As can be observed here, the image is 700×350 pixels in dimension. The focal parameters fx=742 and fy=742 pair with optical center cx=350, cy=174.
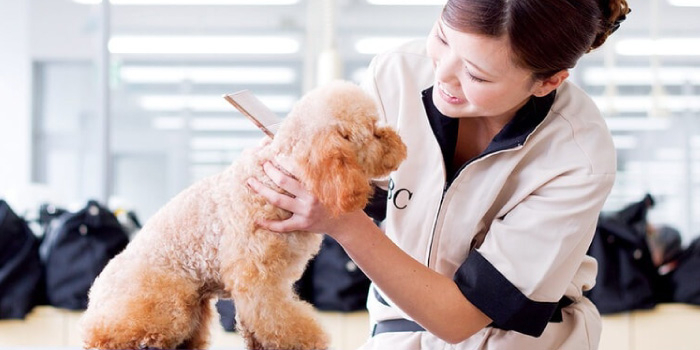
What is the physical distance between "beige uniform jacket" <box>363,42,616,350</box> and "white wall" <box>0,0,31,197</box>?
365 centimetres

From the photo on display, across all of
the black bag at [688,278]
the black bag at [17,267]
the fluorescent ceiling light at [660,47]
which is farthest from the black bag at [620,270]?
the black bag at [17,267]

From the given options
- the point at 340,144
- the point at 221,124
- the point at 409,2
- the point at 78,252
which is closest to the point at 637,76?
the point at 409,2

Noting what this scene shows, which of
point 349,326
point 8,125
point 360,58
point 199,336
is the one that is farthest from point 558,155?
point 8,125

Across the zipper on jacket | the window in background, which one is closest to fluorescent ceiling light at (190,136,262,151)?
the window in background

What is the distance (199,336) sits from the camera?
4.16 feet

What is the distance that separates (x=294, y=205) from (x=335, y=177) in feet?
0.31

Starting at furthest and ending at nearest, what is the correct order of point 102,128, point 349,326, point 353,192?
point 102,128, point 349,326, point 353,192

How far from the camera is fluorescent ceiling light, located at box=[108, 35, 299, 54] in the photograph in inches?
180

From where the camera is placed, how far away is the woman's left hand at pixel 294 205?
1.17 metres

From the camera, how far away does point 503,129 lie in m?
1.37

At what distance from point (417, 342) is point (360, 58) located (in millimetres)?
3267

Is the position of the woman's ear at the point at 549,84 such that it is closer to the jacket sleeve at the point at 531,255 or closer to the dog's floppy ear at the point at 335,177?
the jacket sleeve at the point at 531,255

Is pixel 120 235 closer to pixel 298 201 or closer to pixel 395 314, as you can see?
pixel 395 314

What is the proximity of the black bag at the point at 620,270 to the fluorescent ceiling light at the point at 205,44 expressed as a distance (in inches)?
90.2
